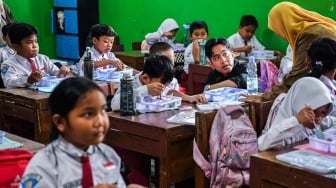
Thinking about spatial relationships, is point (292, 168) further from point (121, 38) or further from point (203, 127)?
point (121, 38)

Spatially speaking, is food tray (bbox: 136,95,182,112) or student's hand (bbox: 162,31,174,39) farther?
student's hand (bbox: 162,31,174,39)

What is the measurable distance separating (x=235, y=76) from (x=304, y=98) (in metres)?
1.31

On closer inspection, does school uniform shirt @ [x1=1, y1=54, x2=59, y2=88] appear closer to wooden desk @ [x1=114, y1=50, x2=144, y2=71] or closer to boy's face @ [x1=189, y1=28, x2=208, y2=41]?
wooden desk @ [x1=114, y1=50, x2=144, y2=71]

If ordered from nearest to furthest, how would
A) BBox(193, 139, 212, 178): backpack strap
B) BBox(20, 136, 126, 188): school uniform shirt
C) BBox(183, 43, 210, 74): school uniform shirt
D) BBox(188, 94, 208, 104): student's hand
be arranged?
1. BBox(20, 136, 126, 188): school uniform shirt
2. BBox(193, 139, 212, 178): backpack strap
3. BBox(188, 94, 208, 104): student's hand
4. BBox(183, 43, 210, 74): school uniform shirt

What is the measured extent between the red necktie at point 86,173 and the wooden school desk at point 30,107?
5.99 ft

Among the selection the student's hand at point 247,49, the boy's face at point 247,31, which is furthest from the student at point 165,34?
the student's hand at point 247,49

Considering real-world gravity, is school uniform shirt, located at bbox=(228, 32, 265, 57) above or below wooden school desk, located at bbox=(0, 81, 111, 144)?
above

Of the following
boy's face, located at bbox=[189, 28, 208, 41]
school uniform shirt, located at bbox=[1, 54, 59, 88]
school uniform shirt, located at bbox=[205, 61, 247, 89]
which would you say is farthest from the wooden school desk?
boy's face, located at bbox=[189, 28, 208, 41]

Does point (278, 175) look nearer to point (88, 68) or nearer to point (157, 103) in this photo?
point (157, 103)

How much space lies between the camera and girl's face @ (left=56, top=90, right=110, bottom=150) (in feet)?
4.93

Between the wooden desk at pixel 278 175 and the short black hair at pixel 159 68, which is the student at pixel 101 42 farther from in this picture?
the wooden desk at pixel 278 175

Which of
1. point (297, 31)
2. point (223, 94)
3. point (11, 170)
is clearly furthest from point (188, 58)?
point (11, 170)

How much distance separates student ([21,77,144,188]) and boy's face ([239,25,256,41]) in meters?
4.35

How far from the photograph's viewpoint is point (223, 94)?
128 inches
